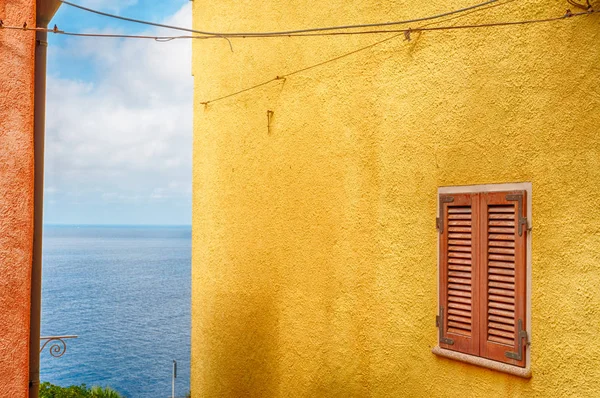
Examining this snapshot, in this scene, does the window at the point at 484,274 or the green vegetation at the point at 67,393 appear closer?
the window at the point at 484,274

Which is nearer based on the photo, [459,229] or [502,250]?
[502,250]

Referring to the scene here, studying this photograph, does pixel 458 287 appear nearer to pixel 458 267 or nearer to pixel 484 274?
pixel 458 267

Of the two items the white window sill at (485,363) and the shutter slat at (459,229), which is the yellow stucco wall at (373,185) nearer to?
the white window sill at (485,363)

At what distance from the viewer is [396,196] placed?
18.8 feet

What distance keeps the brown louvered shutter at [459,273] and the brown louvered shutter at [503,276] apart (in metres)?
0.09

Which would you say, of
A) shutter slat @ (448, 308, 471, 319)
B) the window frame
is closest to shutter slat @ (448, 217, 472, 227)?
the window frame

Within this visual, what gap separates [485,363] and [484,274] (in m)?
0.72

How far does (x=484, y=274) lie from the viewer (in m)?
4.98

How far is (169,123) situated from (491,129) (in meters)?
131

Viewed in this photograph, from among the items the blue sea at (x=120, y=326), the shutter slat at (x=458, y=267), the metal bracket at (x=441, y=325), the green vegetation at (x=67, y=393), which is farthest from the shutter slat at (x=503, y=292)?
the blue sea at (x=120, y=326)

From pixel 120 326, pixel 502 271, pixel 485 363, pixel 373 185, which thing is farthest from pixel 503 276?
pixel 120 326

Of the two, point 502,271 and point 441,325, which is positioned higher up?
point 502,271

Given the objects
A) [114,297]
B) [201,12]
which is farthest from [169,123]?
[201,12]

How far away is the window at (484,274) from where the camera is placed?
15.5ft
